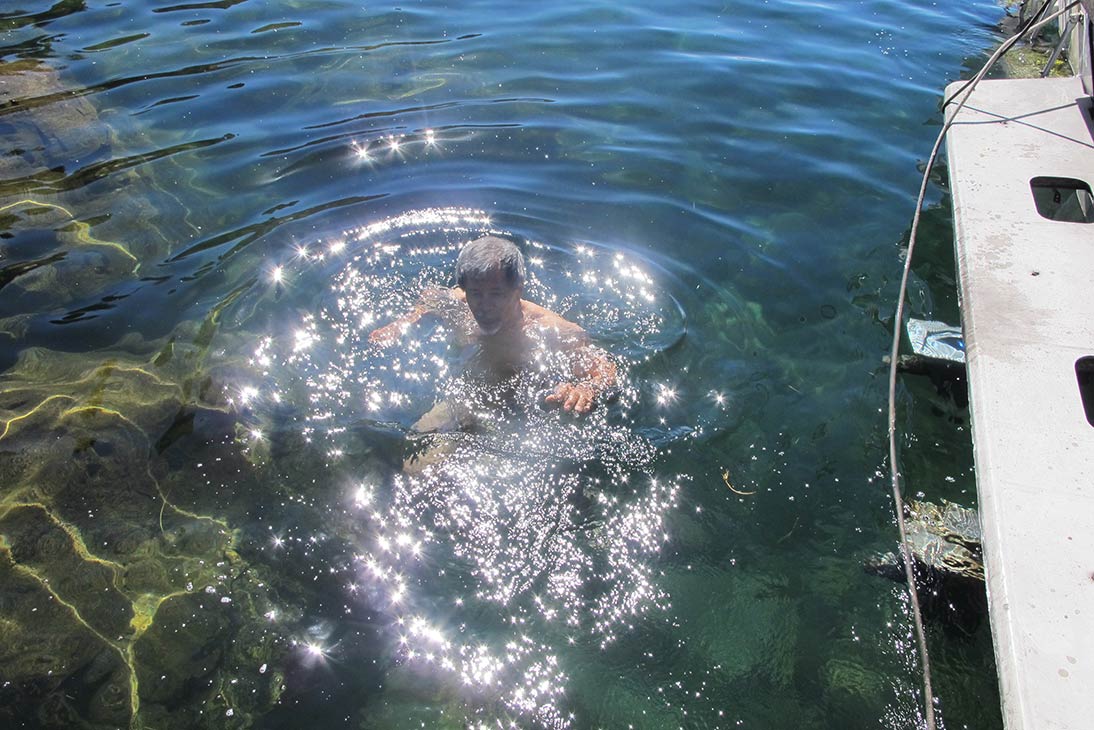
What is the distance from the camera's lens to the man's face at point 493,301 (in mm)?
4027

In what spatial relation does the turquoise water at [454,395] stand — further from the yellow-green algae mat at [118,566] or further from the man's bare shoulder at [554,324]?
the man's bare shoulder at [554,324]

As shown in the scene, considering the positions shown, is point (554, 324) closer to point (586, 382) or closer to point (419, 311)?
point (586, 382)

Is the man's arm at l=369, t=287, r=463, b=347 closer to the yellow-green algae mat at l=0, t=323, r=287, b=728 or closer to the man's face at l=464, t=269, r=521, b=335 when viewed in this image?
the man's face at l=464, t=269, r=521, b=335

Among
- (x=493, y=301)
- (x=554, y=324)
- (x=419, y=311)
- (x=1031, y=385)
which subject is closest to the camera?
(x=1031, y=385)

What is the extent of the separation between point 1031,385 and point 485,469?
2.44 meters

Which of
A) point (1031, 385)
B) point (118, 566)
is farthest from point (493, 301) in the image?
point (1031, 385)

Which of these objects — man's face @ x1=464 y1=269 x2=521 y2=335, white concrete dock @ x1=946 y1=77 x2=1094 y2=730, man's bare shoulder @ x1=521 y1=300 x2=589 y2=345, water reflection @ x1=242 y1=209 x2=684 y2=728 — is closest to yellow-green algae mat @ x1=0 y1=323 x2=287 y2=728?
water reflection @ x1=242 y1=209 x2=684 y2=728

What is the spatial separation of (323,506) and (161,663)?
3.02ft

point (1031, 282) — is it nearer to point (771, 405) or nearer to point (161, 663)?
point (771, 405)

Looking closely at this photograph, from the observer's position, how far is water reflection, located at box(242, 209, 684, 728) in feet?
10.2

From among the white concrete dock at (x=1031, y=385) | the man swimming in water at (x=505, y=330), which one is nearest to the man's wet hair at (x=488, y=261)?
the man swimming in water at (x=505, y=330)

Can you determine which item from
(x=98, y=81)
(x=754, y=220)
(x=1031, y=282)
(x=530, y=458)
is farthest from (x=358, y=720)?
(x=98, y=81)

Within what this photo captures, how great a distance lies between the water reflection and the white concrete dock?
4.41 feet

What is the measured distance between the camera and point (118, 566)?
3381 millimetres
